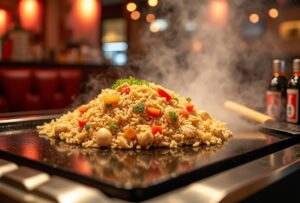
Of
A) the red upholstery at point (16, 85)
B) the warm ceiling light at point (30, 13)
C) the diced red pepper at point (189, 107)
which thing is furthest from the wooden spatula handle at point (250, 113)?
the warm ceiling light at point (30, 13)

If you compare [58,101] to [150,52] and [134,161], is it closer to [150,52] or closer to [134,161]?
[150,52]

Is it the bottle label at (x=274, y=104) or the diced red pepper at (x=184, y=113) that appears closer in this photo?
the diced red pepper at (x=184, y=113)

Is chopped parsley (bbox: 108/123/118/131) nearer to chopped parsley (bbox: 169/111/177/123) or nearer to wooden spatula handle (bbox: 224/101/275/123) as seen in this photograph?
chopped parsley (bbox: 169/111/177/123)

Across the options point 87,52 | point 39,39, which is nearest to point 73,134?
point 87,52

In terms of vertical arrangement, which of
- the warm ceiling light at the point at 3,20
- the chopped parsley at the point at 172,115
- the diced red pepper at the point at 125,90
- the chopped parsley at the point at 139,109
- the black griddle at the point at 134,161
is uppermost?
the warm ceiling light at the point at 3,20

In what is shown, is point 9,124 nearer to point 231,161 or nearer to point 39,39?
point 231,161

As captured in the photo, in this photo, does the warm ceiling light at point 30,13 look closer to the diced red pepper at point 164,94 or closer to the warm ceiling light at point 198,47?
the warm ceiling light at point 198,47

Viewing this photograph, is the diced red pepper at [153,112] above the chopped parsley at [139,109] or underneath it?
underneath

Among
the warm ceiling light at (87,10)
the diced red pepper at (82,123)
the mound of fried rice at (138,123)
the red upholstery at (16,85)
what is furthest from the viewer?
the warm ceiling light at (87,10)

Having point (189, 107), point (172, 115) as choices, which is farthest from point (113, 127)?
point (189, 107)
